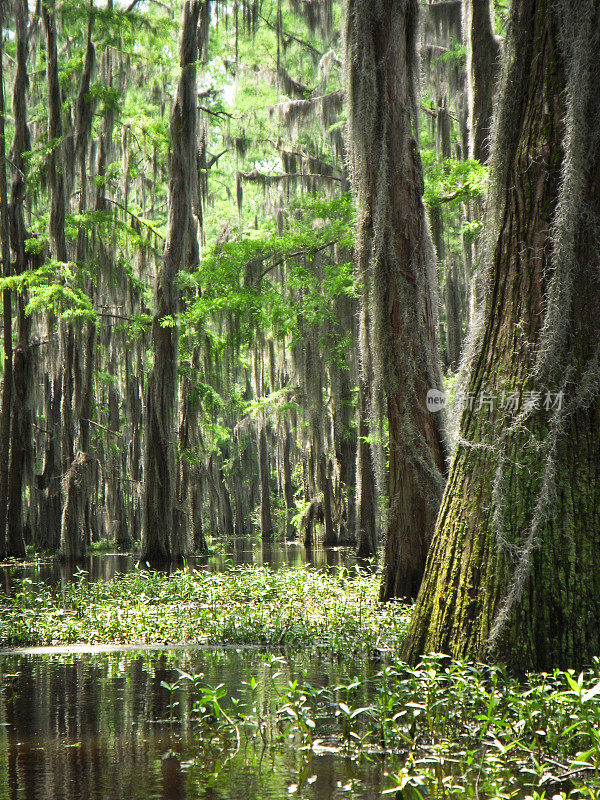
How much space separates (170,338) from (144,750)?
13256mm

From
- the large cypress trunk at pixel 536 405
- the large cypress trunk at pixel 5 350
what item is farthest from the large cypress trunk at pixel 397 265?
the large cypress trunk at pixel 5 350

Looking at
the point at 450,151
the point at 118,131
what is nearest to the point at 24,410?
the point at 118,131

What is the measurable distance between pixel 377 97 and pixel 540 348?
13.8 feet

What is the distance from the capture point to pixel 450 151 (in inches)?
636

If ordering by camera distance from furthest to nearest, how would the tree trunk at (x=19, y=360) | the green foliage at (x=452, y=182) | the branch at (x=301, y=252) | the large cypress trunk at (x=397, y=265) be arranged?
the tree trunk at (x=19, y=360) → the branch at (x=301, y=252) → the green foliage at (x=452, y=182) → the large cypress trunk at (x=397, y=265)

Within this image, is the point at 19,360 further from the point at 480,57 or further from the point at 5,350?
the point at 480,57

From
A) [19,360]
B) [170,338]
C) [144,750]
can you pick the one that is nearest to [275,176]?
[170,338]

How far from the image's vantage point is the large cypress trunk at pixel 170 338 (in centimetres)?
1564

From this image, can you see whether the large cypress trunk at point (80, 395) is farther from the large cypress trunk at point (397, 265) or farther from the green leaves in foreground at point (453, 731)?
the green leaves in foreground at point (453, 731)

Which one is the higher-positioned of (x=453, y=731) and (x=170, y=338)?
(x=170, y=338)

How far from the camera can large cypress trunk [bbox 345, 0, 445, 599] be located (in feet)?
24.0

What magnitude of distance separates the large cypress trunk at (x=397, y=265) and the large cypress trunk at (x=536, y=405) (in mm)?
2765

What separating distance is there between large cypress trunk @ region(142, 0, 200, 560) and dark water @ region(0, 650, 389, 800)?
10.6 metres

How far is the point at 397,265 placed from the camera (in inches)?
289
